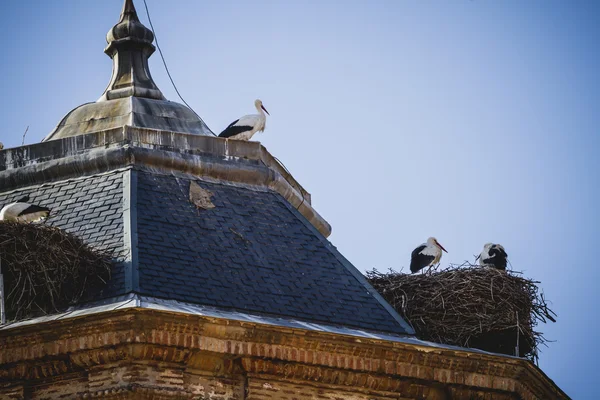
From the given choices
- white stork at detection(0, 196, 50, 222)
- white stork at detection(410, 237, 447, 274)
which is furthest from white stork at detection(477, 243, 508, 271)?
white stork at detection(0, 196, 50, 222)

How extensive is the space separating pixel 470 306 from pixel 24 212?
20.1ft

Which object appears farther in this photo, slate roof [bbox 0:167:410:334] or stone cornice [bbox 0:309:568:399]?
slate roof [bbox 0:167:410:334]

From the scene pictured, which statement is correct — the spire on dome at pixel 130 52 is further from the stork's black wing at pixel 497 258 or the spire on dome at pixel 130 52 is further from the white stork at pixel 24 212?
the stork's black wing at pixel 497 258

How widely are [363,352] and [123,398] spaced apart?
121 inches

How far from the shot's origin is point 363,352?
25453 millimetres

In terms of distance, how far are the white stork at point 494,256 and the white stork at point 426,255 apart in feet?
2.16

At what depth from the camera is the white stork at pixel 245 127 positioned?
100 feet

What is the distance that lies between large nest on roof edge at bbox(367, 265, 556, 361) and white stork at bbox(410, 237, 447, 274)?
6.38 ft

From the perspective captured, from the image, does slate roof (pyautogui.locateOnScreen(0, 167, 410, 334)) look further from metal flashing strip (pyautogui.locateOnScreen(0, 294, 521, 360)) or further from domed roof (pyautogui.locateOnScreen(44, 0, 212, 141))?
domed roof (pyautogui.locateOnScreen(44, 0, 212, 141))

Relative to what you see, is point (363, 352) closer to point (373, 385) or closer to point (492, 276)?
point (373, 385)

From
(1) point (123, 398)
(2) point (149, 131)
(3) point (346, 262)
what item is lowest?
(1) point (123, 398)

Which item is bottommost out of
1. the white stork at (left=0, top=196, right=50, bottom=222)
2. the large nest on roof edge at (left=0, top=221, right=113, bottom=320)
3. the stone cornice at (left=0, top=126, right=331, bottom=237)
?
the large nest on roof edge at (left=0, top=221, right=113, bottom=320)

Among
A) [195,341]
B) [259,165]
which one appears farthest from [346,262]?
[195,341]

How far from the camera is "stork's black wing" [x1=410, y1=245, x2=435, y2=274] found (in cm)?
3183
